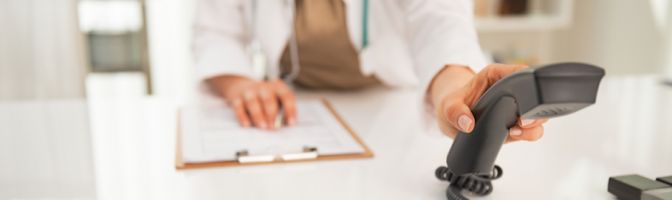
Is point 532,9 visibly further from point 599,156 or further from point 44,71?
point 44,71

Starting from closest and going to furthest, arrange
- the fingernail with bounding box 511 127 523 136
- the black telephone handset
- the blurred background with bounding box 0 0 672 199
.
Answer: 1. the black telephone handset
2. the fingernail with bounding box 511 127 523 136
3. the blurred background with bounding box 0 0 672 199

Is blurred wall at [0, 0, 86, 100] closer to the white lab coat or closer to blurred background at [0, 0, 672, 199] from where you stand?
blurred background at [0, 0, 672, 199]

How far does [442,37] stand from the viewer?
0.79 m

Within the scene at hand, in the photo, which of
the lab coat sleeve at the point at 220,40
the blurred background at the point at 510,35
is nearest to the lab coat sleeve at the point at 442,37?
the lab coat sleeve at the point at 220,40

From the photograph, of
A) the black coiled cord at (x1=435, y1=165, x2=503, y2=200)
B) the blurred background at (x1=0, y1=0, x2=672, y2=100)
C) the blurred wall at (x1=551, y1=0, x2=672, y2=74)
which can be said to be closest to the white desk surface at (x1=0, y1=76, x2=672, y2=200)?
the black coiled cord at (x1=435, y1=165, x2=503, y2=200)

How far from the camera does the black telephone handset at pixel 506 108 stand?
39 centimetres

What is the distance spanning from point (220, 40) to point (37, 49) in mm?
492

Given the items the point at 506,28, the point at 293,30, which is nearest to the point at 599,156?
the point at 293,30

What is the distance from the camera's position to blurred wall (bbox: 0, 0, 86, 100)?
0.52m

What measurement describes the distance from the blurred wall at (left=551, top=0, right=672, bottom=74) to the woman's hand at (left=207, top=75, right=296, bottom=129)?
1.42 m

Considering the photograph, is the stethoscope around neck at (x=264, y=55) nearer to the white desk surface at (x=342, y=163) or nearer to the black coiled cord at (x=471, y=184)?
the white desk surface at (x=342, y=163)

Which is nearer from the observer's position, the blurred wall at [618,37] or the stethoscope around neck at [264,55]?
the stethoscope around neck at [264,55]

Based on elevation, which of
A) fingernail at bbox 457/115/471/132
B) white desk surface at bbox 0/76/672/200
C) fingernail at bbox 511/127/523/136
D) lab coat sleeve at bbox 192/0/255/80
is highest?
lab coat sleeve at bbox 192/0/255/80

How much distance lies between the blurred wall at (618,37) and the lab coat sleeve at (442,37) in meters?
1.27
